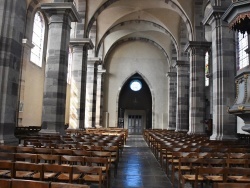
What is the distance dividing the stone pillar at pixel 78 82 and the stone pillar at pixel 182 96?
Answer: 8.76 m

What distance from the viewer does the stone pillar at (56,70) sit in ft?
37.4

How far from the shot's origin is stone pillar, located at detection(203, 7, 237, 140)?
36.8 ft

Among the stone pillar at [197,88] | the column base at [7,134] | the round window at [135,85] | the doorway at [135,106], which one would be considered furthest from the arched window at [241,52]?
the column base at [7,134]

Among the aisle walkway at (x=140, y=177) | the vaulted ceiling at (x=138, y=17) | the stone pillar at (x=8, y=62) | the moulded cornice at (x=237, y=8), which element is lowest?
the aisle walkway at (x=140, y=177)

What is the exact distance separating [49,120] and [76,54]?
279 inches

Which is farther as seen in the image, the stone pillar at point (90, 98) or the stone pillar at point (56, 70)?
the stone pillar at point (90, 98)

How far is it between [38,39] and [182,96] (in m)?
12.7

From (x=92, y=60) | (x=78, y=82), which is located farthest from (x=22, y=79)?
(x=92, y=60)

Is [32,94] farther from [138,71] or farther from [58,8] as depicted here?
[138,71]

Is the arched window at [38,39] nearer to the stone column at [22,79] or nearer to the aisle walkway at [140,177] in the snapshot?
the stone column at [22,79]

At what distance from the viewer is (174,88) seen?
94.8 feet

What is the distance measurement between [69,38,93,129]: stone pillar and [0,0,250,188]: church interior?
69 mm

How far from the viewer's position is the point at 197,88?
17.0 m

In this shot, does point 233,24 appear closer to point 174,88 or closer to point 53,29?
point 53,29
